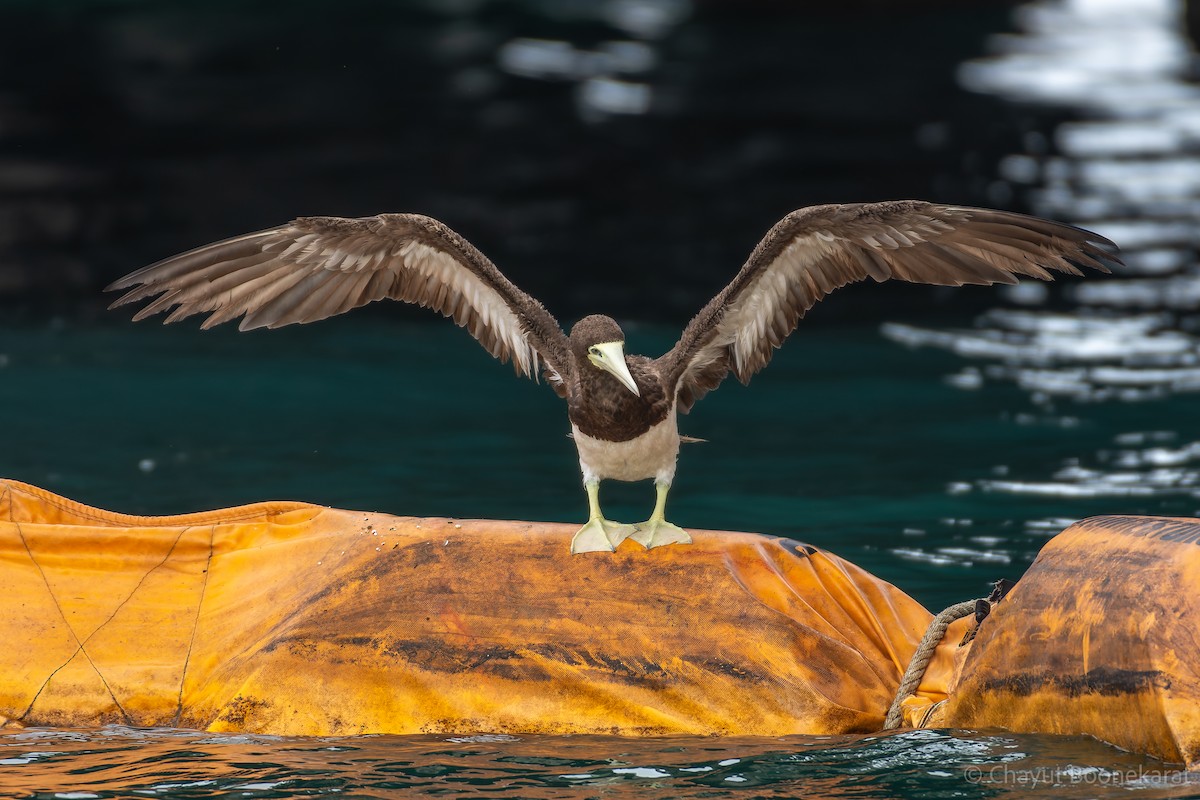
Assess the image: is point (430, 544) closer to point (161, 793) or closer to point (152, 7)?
point (161, 793)

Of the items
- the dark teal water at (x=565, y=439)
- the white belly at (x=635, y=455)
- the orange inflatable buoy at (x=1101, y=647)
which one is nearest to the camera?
the orange inflatable buoy at (x=1101, y=647)

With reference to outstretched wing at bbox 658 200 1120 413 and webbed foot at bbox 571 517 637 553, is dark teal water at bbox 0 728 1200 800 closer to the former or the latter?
webbed foot at bbox 571 517 637 553

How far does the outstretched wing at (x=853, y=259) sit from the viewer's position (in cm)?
519

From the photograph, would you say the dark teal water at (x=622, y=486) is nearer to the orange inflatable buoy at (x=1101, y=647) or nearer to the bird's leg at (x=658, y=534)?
the orange inflatable buoy at (x=1101, y=647)

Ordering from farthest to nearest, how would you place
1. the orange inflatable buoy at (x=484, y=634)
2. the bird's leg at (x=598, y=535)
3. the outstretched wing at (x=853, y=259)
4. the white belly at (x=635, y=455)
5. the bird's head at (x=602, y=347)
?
the white belly at (x=635, y=455)
the outstretched wing at (x=853, y=259)
the bird's head at (x=602, y=347)
the bird's leg at (x=598, y=535)
the orange inflatable buoy at (x=484, y=634)

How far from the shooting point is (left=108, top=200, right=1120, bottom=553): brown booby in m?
5.19

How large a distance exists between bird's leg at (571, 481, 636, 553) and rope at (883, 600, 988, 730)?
1.09 metres

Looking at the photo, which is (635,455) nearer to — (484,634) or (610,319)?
(610,319)

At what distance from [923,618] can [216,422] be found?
6640 mm

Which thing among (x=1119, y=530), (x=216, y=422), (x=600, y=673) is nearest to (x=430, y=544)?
(x=600, y=673)

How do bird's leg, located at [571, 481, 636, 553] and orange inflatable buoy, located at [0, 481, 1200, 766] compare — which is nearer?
orange inflatable buoy, located at [0, 481, 1200, 766]

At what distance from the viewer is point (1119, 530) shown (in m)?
4.14

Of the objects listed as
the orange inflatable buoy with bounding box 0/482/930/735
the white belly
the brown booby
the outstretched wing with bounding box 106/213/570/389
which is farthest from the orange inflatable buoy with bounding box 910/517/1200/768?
the outstretched wing with bounding box 106/213/570/389

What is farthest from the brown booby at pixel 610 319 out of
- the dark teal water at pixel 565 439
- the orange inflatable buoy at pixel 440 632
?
the dark teal water at pixel 565 439
